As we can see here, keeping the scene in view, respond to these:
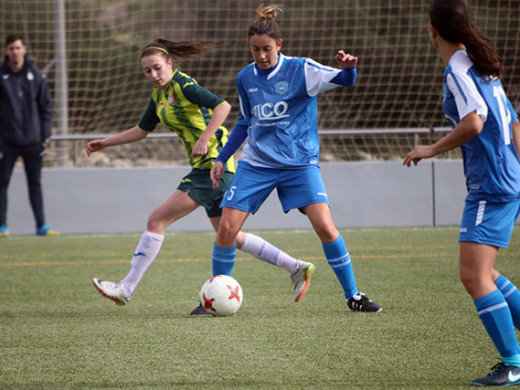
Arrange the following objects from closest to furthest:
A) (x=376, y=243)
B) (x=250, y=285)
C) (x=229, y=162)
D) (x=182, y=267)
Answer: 1. (x=229, y=162)
2. (x=250, y=285)
3. (x=182, y=267)
4. (x=376, y=243)

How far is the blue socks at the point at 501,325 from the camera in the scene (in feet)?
9.82

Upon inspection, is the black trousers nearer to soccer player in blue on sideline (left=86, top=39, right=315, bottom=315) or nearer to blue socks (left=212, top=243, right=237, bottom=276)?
soccer player in blue on sideline (left=86, top=39, right=315, bottom=315)

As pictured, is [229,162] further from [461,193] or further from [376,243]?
[461,193]

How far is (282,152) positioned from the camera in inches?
185

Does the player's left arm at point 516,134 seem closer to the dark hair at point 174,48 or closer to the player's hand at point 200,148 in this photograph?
the player's hand at point 200,148

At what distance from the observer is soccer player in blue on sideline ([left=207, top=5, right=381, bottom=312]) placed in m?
4.66

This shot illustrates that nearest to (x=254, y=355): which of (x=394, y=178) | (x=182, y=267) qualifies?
(x=182, y=267)

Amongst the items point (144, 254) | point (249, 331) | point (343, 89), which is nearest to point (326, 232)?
point (249, 331)

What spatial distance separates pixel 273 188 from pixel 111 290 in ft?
4.15

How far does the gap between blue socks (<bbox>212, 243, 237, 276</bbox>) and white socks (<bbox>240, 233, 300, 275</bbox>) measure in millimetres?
261

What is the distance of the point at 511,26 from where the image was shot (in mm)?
11922

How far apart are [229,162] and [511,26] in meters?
8.13

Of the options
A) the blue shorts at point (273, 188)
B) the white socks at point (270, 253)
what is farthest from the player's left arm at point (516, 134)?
the white socks at point (270, 253)

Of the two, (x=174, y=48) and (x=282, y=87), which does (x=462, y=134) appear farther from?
(x=174, y=48)
